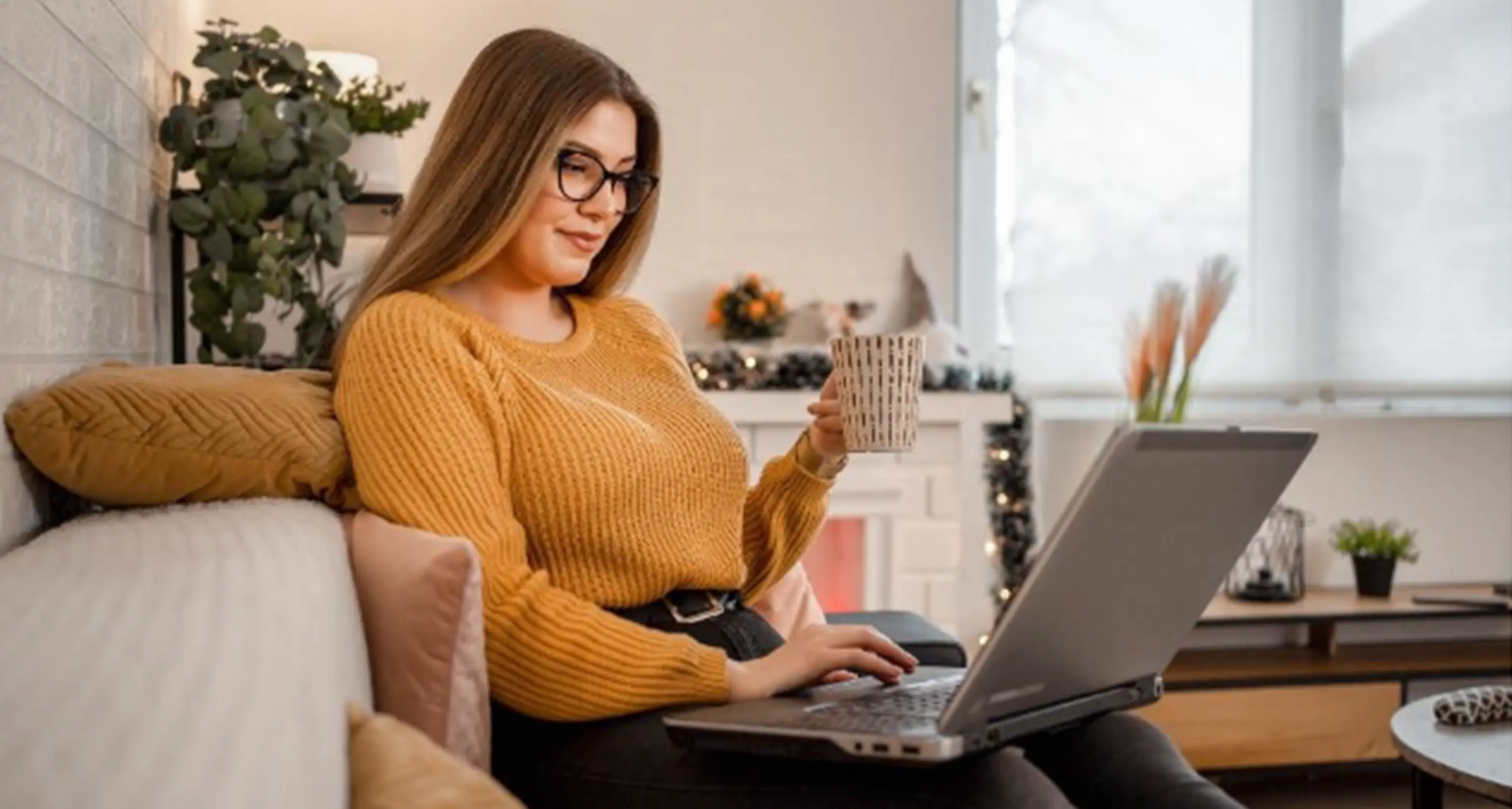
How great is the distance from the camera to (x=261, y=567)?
1.22m

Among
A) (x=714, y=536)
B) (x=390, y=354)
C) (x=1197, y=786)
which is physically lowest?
(x=1197, y=786)

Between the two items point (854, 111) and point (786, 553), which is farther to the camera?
point (854, 111)

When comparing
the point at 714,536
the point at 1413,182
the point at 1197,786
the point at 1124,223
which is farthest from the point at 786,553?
the point at 1413,182

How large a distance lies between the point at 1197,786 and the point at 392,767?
0.68m

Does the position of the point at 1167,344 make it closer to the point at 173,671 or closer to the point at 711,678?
the point at 711,678

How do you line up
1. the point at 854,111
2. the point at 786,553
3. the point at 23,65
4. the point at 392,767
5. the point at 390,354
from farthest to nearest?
the point at 854,111 → the point at 786,553 → the point at 390,354 → the point at 23,65 → the point at 392,767

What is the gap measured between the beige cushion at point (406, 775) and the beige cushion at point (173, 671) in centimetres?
1

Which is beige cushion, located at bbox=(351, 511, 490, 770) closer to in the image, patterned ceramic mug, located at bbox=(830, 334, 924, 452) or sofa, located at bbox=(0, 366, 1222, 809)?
sofa, located at bbox=(0, 366, 1222, 809)

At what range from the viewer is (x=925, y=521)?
12.3 feet

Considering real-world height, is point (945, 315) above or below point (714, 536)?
above

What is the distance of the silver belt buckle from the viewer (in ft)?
5.94

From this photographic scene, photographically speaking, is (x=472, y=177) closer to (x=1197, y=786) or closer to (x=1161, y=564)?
(x=1161, y=564)

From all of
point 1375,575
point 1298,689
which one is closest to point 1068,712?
point 1298,689

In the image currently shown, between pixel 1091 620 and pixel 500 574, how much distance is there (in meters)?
0.53
